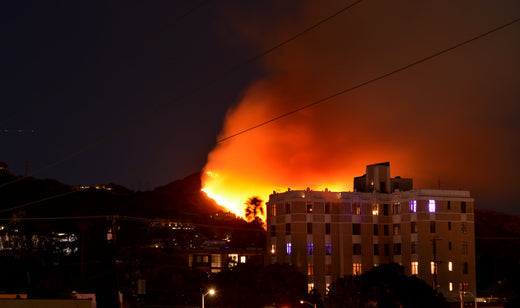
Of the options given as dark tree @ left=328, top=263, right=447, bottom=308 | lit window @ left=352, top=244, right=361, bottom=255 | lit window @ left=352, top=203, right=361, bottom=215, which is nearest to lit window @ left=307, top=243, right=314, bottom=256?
lit window @ left=352, top=244, right=361, bottom=255

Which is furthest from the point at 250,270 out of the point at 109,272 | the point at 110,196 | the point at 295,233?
the point at 110,196

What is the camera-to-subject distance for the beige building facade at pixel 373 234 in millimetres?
94750

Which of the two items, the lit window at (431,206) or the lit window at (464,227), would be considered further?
the lit window at (464,227)

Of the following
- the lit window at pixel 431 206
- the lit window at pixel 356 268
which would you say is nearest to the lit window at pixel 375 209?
the lit window at pixel 431 206

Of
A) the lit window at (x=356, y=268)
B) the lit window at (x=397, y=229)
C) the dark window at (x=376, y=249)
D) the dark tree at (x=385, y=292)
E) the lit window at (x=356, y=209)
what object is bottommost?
the dark tree at (x=385, y=292)

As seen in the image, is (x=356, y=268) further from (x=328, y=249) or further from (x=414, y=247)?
(x=414, y=247)

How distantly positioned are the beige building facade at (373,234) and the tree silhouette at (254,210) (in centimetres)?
2857

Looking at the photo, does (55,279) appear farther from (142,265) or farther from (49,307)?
(49,307)

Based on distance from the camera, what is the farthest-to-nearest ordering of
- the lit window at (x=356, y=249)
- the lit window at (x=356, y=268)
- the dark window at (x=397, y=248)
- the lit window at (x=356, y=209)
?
the dark window at (x=397, y=248) < the lit window at (x=356, y=209) < the lit window at (x=356, y=249) < the lit window at (x=356, y=268)

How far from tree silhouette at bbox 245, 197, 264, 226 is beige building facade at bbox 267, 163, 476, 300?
2857 centimetres

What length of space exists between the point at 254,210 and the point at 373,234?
34.7 m

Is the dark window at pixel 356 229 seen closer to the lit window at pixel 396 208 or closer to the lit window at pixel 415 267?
the lit window at pixel 396 208

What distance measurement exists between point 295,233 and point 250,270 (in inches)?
436

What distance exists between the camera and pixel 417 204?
97.9 m
